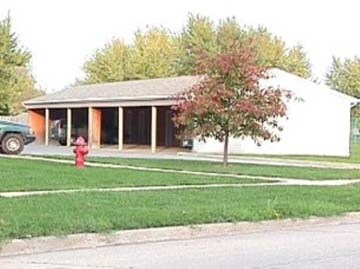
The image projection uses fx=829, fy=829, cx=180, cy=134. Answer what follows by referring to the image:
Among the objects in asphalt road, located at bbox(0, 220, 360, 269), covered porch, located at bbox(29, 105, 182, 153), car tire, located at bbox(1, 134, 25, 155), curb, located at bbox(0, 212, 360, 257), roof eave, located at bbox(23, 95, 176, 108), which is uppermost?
roof eave, located at bbox(23, 95, 176, 108)

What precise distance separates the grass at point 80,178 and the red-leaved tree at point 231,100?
3.26 metres

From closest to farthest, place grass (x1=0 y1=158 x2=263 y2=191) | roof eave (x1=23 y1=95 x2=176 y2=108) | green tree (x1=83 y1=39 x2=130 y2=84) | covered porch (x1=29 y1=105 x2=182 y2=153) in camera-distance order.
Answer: grass (x1=0 y1=158 x2=263 y2=191), roof eave (x1=23 y1=95 x2=176 y2=108), covered porch (x1=29 y1=105 x2=182 y2=153), green tree (x1=83 y1=39 x2=130 y2=84)

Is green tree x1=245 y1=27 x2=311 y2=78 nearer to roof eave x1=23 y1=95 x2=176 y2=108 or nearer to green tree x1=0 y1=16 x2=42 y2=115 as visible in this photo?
roof eave x1=23 y1=95 x2=176 y2=108

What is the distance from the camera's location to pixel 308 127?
39875 mm

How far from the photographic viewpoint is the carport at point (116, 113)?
42.8m

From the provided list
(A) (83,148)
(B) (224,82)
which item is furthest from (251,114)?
(A) (83,148)

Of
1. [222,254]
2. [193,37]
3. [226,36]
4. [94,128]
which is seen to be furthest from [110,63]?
[222,254]

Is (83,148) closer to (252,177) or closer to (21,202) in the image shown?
(252,177)

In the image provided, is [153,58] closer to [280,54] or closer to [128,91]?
[280,54]

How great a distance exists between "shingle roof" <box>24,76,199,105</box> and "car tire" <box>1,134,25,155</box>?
8.90 metres

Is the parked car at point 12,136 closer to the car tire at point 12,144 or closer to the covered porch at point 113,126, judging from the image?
the car tire at point 12,144

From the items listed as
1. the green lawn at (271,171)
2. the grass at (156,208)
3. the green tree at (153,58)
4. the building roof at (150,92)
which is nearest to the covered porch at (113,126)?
the building roof at (150,92)

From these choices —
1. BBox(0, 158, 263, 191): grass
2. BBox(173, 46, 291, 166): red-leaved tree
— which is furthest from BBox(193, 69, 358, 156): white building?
BBox(0, 158, 263, 191): grass

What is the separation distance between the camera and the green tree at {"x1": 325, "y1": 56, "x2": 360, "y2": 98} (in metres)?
69.4
